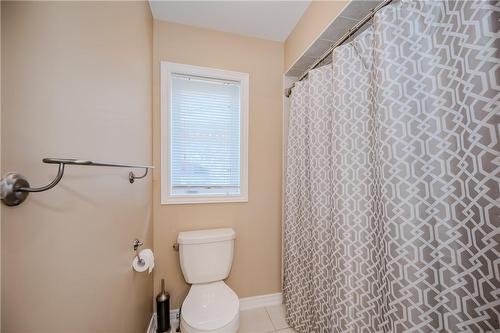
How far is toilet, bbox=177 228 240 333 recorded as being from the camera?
1.22 m

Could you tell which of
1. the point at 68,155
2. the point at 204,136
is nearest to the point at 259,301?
the point at 204,136

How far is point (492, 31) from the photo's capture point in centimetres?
54

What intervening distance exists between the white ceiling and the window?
0.37 m

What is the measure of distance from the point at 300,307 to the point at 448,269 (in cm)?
113

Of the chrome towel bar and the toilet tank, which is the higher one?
the chrome towel bar

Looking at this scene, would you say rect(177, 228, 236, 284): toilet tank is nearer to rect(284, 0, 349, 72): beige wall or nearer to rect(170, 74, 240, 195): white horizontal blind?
rect(170, 74, 240, 195): white horizontal blind

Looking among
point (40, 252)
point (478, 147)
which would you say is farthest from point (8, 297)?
point (478, 147)

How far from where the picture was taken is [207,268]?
144 centimetres

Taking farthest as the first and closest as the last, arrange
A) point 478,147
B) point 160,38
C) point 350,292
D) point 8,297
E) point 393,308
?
point 160,38 → point 350,292 → point 393,308 → point 478,147 → point 8,297

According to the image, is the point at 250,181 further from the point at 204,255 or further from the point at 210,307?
the point at 210,307

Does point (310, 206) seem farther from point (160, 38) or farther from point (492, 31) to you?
point (160, 38)

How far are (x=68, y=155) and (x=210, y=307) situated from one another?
1.14 meters

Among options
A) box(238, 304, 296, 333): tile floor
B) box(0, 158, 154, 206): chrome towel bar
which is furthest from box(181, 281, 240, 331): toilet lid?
box(0, 158, 154, 206): chrome towel bar

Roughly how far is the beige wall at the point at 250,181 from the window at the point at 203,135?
0.06 metres
